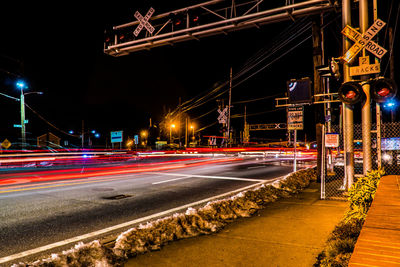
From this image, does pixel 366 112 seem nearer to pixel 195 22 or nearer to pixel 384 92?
pixel 384 92

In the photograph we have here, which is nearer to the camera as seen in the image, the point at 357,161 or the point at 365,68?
the point at 365,68

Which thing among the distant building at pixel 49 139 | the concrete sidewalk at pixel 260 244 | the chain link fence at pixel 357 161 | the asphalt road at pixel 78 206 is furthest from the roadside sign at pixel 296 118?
the distant building at pixel 49 139

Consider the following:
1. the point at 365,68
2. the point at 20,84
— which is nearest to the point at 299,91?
the point at 365,68

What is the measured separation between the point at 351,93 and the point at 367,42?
4.89 ft

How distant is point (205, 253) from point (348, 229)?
→ 2477 mm

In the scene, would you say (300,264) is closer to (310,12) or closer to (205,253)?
(205,253)

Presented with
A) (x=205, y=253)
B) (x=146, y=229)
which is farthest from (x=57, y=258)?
(x=205, y=253)

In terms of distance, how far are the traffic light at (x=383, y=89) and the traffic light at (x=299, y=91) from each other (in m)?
4.24

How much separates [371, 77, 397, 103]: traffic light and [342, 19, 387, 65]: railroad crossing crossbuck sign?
34.5 inches

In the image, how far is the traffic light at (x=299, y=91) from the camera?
10.7 metres

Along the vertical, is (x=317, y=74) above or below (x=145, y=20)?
below

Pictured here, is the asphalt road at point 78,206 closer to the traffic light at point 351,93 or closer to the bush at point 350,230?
the bush at point 350,230

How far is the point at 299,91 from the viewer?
10914 millimetres

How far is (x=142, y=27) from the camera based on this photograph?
12.9 m
